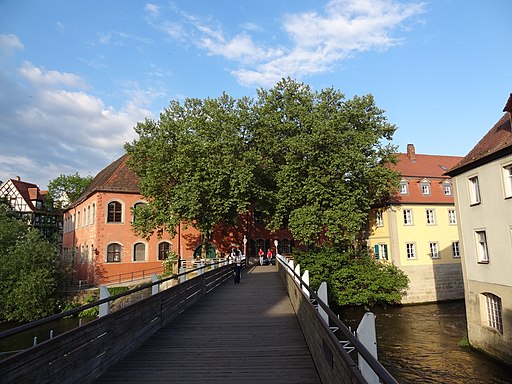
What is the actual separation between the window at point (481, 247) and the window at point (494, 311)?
1701 mm

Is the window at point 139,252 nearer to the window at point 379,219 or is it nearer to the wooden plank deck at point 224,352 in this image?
the window at point 379,219

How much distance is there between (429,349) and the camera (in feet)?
66.4

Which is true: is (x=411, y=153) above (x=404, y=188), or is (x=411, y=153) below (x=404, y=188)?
above

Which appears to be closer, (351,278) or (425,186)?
(351,278)

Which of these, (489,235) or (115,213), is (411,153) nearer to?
(489,235)

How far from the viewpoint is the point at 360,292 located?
1243 inches

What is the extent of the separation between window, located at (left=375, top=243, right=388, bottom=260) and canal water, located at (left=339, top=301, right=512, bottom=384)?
567cm

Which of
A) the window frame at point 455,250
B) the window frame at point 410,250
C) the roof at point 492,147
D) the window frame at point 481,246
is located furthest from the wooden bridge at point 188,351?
the window frame at point 455,250

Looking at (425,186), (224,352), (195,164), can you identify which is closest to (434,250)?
(425,186)

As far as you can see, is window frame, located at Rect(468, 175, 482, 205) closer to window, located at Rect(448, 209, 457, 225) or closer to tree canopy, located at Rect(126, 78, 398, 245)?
tree canopy, located at Rect(126, 78, 398, 245)

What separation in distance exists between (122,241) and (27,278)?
29.3 ft

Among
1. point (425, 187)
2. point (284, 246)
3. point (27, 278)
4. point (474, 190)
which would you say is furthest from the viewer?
point (284, 246)

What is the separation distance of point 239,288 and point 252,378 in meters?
12.0

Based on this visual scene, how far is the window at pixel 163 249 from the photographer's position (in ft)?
129
